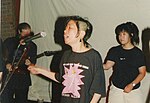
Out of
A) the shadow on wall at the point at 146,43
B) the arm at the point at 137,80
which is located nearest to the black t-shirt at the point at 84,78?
the arm at the point at 137,80

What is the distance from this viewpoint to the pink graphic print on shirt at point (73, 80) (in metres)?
2.34

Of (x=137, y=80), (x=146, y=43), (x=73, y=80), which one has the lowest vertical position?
(x=137, y=80)

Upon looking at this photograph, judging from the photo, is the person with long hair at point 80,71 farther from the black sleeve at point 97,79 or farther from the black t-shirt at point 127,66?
the black t-shirt at point 127,66

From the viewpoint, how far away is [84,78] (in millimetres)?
2332

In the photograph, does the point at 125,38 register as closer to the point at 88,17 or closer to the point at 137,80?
the point at 137,80

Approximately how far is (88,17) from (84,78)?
1.91m

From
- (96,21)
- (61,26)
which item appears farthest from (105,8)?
(61,26)

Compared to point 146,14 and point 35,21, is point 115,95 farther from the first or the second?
point 35,21

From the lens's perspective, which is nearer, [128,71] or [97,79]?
[97,79]

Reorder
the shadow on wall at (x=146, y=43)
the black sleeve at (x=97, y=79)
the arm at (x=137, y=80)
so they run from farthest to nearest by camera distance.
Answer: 1. the shadow on wall at (x=146, y=43)
2. the arm at (x=137, y=80)
3. the black sleeve at (x=97, y=79)

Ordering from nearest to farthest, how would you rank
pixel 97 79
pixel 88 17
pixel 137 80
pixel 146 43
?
pixel 97 79
pixel 137 80
pixel 146 43
pixel 88 17

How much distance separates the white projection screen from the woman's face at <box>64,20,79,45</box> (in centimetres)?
160

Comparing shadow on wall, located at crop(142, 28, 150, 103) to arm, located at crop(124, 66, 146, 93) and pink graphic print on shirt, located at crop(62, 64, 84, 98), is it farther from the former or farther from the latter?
pink graphic print on shirt, located at crop(62, 64, 84, 98)

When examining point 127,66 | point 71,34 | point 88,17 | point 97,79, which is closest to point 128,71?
point 127,66
